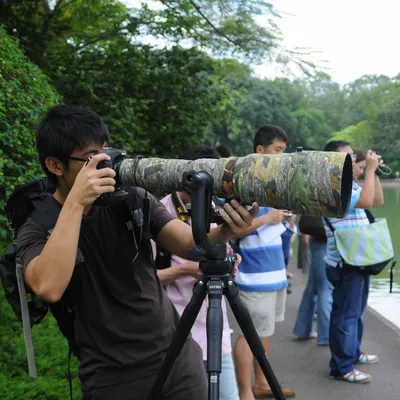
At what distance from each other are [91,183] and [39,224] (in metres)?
0.26

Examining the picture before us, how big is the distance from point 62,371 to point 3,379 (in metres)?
0.40

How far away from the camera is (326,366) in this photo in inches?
191

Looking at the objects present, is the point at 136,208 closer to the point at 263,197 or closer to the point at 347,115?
the point at 263,197

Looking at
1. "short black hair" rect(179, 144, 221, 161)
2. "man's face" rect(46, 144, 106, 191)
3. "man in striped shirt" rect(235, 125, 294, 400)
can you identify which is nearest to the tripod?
"man's face" rect(46, 144, 106, 191)

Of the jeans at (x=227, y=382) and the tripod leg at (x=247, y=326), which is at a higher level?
the tripod leg at (x=247, y=326)

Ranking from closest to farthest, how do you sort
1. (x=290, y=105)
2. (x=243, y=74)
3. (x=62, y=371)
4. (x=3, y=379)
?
(x=3, y=379), (x=62, y=371), (x=243, y=74), (x=290, y=105)

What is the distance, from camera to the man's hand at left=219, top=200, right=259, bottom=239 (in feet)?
6.31

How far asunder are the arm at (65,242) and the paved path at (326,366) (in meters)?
2.87

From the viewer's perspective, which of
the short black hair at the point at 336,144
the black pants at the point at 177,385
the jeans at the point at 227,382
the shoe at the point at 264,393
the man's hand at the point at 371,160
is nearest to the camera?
the black pants at the point at 177,385

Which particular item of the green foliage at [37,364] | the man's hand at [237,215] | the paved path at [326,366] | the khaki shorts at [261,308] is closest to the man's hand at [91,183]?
the man's hand at [237,215]

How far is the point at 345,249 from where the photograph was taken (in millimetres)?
4355

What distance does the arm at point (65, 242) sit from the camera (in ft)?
5.87

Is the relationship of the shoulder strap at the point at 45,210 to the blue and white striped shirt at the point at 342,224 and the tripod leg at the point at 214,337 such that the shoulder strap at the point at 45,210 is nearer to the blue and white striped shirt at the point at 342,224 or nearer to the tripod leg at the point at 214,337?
the tripod leg at the point at 214,337

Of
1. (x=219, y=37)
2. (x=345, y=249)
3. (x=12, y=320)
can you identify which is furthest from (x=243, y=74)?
(x=12, y=320)
